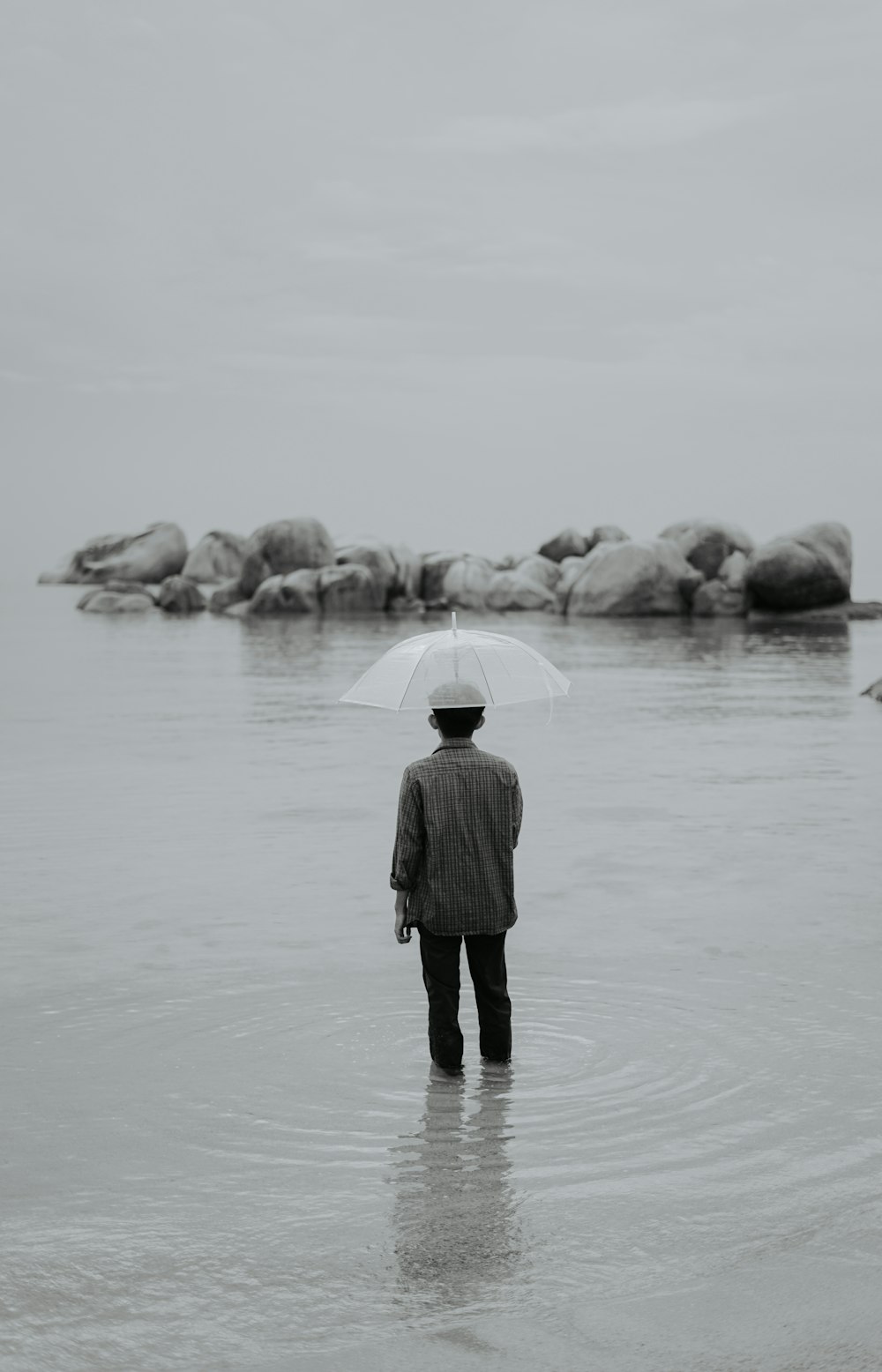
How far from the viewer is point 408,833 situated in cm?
534

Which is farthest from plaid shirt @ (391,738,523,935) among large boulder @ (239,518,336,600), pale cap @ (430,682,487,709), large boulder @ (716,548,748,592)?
large boulder @ (239,518,336,600)

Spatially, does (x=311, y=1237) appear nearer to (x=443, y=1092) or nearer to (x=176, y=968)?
(x=443, y=1092)

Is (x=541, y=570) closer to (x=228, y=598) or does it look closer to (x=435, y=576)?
(x=435, y=576)

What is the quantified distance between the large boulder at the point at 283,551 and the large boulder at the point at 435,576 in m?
3.88

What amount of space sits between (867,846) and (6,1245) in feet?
23.6

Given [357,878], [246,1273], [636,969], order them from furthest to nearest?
[357,878] → [636,969] → [246,1273]

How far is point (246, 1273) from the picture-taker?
395 centimetres

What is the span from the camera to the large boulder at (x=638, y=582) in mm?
48375

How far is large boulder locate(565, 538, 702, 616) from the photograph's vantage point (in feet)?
159

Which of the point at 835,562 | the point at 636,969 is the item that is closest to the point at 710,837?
the point at 636,969

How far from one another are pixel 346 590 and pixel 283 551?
3905mm

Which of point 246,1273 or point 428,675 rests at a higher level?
point 428,675

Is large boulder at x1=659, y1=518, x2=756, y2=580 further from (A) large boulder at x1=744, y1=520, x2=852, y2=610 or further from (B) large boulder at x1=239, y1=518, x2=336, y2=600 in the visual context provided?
(B) large boulder at x1=239, y1=518, x2=336, y2=600

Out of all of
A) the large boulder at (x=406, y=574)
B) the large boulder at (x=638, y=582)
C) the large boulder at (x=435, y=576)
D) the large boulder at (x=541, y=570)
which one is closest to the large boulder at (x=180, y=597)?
the large boulder at (x=406, y=574)
